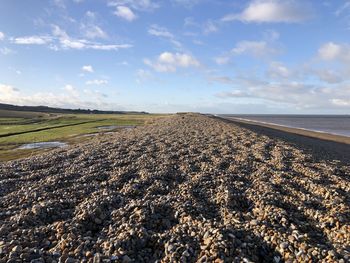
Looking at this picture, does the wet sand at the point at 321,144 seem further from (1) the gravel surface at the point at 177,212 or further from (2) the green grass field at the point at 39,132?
(2) the green grass field at the point at 39,132

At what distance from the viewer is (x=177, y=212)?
13.5 metres

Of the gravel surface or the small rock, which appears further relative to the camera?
the gravel surface

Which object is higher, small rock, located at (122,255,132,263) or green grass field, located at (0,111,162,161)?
Answer: small rock, located at (122,255,132,263)

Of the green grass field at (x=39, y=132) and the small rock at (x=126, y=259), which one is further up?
the small rock at (x=126, y=259)

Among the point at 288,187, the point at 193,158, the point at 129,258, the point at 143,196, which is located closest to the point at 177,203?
the point at 143,196

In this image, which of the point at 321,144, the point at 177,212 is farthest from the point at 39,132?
the point at 177,212

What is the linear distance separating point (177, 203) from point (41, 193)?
726 centimetres

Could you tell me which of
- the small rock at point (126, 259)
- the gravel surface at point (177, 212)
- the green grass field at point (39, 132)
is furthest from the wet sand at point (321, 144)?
the green grass field at point (39, 132)

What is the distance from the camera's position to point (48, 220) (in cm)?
1342

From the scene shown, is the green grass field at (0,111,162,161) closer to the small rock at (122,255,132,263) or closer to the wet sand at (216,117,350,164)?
the wet sand at (216,117,350,164)

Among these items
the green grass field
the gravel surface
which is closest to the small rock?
the gravel surface

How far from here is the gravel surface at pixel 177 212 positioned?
33.9 ft

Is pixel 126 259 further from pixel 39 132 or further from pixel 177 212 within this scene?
pixel 39 132

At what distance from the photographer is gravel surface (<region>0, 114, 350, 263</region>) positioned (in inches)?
407
